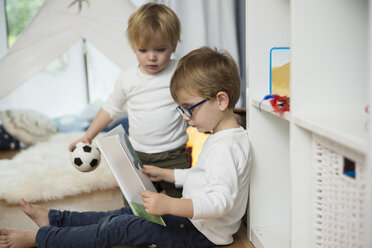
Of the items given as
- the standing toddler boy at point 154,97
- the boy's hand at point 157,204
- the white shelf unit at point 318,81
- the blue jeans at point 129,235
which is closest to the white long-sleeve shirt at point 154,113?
the standing toddler boy at point 154,97

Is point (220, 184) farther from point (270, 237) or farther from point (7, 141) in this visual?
point (7, 141)

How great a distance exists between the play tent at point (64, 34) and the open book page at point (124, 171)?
176 centimetres

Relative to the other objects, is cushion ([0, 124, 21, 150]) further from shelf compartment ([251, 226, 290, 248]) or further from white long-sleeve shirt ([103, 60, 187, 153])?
shelf compartment ([251, 226, 290, 248])

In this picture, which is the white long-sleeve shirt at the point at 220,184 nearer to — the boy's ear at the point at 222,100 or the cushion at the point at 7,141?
the boy's ear at the point at 222,100

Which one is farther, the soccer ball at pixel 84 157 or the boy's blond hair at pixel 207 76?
the soccer ball at pixel 84 157

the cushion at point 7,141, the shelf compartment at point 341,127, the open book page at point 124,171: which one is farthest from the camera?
the cushion at point 7,141

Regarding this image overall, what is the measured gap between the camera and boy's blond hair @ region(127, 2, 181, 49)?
1.46 meters

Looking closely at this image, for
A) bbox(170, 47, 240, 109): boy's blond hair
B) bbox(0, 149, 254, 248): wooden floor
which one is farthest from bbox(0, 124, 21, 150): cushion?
bbox(170, 47, 240, 109): boy's blond hair

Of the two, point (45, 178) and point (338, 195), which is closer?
point (338, 195)

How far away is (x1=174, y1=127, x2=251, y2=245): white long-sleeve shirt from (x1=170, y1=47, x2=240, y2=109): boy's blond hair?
122 millimetres

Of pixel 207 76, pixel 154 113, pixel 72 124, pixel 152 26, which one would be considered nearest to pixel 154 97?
pixel 154 113

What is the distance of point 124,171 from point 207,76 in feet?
1.17

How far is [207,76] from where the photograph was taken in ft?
3.76

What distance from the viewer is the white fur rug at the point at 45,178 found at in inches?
74.5
